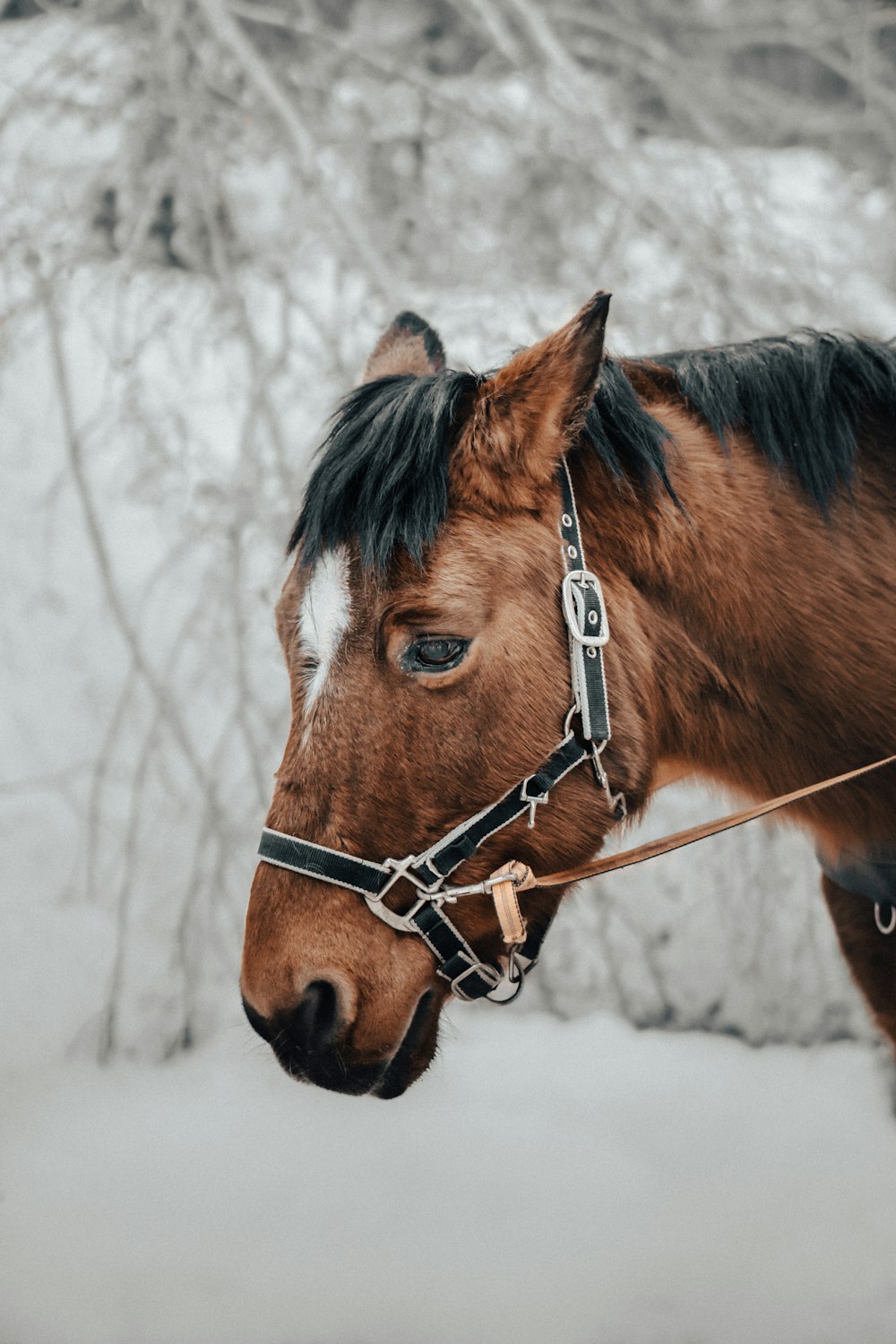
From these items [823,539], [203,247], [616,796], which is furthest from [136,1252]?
[203,247]

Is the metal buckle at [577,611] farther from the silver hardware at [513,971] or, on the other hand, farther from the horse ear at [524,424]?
the silver hardware at [513,971]

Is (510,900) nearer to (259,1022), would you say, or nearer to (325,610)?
(259,1022)

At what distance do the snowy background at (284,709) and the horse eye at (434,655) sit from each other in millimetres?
1547

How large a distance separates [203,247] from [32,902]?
2.14 meters

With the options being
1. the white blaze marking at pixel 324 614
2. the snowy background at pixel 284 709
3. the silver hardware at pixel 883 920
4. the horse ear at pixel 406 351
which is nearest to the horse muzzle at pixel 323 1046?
the white blaze marking at pixel 324 614

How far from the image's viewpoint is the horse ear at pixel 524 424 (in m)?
1.46

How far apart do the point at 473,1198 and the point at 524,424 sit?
2.35 metres

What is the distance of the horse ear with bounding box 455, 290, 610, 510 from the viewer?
1457 mm

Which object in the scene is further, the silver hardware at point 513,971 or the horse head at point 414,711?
the silver hardware at point 513,971

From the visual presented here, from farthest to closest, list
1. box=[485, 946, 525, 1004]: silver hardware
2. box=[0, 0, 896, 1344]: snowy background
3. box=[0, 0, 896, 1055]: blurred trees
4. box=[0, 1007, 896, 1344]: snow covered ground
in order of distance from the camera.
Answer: box=[0, 0, 896, 1055]: blurred trees
box=[0, 0, 896, 1344]: snowy background
box=[0, 1007, 896, 1344]: snow covered ground
box=[485, 946, 525, 1004]: silver hardware


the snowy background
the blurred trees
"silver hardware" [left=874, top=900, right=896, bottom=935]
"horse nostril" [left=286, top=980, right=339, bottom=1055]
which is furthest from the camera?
the blurred trees

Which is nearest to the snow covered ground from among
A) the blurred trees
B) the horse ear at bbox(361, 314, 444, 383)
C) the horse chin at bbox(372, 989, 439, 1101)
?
the blurred trees

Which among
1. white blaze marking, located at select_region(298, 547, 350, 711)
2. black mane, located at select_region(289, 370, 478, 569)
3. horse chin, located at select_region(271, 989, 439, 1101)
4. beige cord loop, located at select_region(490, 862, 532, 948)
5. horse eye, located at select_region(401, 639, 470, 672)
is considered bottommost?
horse chin, located at select_region(271, 989, 439, 1101)

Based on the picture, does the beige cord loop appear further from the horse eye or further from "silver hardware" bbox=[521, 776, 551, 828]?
the horse eye
